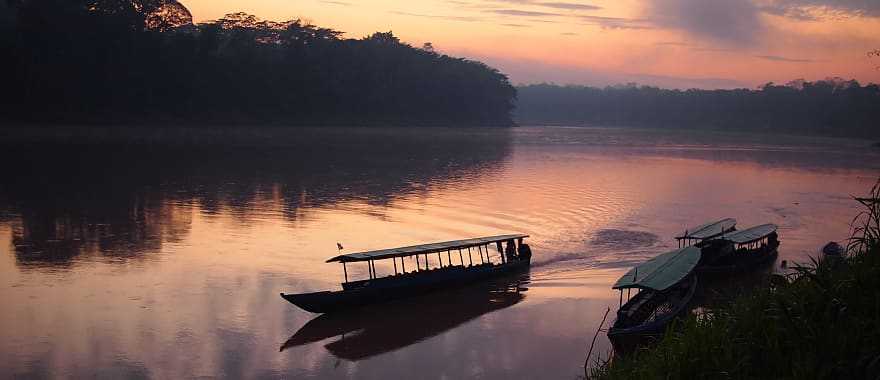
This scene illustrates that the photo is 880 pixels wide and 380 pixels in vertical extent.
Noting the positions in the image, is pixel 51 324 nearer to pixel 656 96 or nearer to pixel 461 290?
pixel 461 290

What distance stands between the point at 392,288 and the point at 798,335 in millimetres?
9686

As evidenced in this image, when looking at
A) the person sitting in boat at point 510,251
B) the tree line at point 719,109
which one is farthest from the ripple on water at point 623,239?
the tree line at point 719,109

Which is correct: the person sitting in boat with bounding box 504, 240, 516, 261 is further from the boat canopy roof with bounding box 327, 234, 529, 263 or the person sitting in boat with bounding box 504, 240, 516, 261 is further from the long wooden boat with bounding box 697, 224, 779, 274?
the long wooden boat with bounding box 697, 224, 779, 274

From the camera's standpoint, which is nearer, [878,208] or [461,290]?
[878,208]

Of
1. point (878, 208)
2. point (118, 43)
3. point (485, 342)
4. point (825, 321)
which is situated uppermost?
point (118, 43)

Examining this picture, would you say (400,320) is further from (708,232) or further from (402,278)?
(708,232)

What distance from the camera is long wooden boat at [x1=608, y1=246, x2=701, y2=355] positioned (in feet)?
41.4

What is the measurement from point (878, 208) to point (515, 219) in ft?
61.2

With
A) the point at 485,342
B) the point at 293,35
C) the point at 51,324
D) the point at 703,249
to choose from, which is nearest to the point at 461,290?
the point at 485,342

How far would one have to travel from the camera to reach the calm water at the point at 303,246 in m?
12.2

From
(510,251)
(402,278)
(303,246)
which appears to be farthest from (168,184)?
(402,278)

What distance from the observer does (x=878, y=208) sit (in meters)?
7.37

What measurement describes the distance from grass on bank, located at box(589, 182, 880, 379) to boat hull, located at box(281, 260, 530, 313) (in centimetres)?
776

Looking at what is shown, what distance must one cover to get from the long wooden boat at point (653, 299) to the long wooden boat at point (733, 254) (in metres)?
3.02
